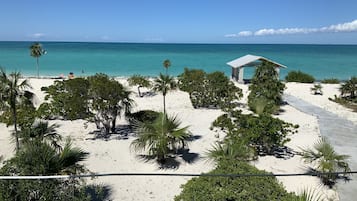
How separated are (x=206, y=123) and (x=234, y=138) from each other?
5024 mm

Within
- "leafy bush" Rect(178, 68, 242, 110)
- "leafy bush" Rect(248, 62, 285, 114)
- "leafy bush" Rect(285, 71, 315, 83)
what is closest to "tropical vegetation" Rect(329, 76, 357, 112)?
"leafy bush" Rect(248, 62, 285, 114)

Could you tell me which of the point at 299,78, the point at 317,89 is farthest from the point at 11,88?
the point at 299,78

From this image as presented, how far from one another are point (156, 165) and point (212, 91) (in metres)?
9.93

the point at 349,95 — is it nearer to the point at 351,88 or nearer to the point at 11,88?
the point at 351,88

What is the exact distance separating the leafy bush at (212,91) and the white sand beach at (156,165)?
936 millimetres

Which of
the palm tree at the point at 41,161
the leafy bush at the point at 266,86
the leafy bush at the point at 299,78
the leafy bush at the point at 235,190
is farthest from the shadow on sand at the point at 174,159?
the leafy bush at the point at 299,78

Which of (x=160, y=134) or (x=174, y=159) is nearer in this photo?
(x=160, y=134)

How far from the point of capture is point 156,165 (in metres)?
9.62

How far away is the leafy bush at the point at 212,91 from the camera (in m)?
18.5

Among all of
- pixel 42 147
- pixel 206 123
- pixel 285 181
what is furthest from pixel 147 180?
pixel 206 123

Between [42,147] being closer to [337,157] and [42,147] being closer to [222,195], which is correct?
[222,195]

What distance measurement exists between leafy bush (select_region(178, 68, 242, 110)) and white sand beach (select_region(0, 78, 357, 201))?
936mm

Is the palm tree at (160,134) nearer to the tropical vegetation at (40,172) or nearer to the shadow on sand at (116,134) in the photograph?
the tropical vegetation at (40,172)

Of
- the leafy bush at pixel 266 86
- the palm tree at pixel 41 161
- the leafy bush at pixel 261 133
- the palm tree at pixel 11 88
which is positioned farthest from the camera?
the leafy bush at pixel 266 86
